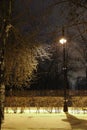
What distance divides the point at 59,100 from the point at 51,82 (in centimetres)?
3378

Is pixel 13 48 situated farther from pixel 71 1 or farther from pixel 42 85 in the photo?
pixel 42 85

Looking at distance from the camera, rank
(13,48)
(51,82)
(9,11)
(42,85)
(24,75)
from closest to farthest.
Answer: (9,11), (13,48), (24,75), (42,85), (51,82)

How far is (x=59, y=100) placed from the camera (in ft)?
125

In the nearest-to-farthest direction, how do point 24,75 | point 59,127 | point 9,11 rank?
point 59,127
point 9,11
point 24,75

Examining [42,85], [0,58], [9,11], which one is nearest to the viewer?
[0,58]

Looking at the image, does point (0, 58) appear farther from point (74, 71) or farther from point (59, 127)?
point (74, 71)

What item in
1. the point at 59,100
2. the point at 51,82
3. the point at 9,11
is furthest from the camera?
the point at 51,82

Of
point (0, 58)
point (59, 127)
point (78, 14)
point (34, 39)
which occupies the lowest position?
Answer: point (59, 127)

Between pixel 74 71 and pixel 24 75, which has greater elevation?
pixel 74 71

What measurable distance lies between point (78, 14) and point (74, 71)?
1948 inches

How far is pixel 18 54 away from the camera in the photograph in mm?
25578

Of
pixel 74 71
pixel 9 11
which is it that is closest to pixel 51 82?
pixel 74 71

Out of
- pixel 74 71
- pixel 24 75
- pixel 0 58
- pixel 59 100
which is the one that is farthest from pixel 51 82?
pixel 0 58

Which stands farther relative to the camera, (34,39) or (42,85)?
(42,85)
